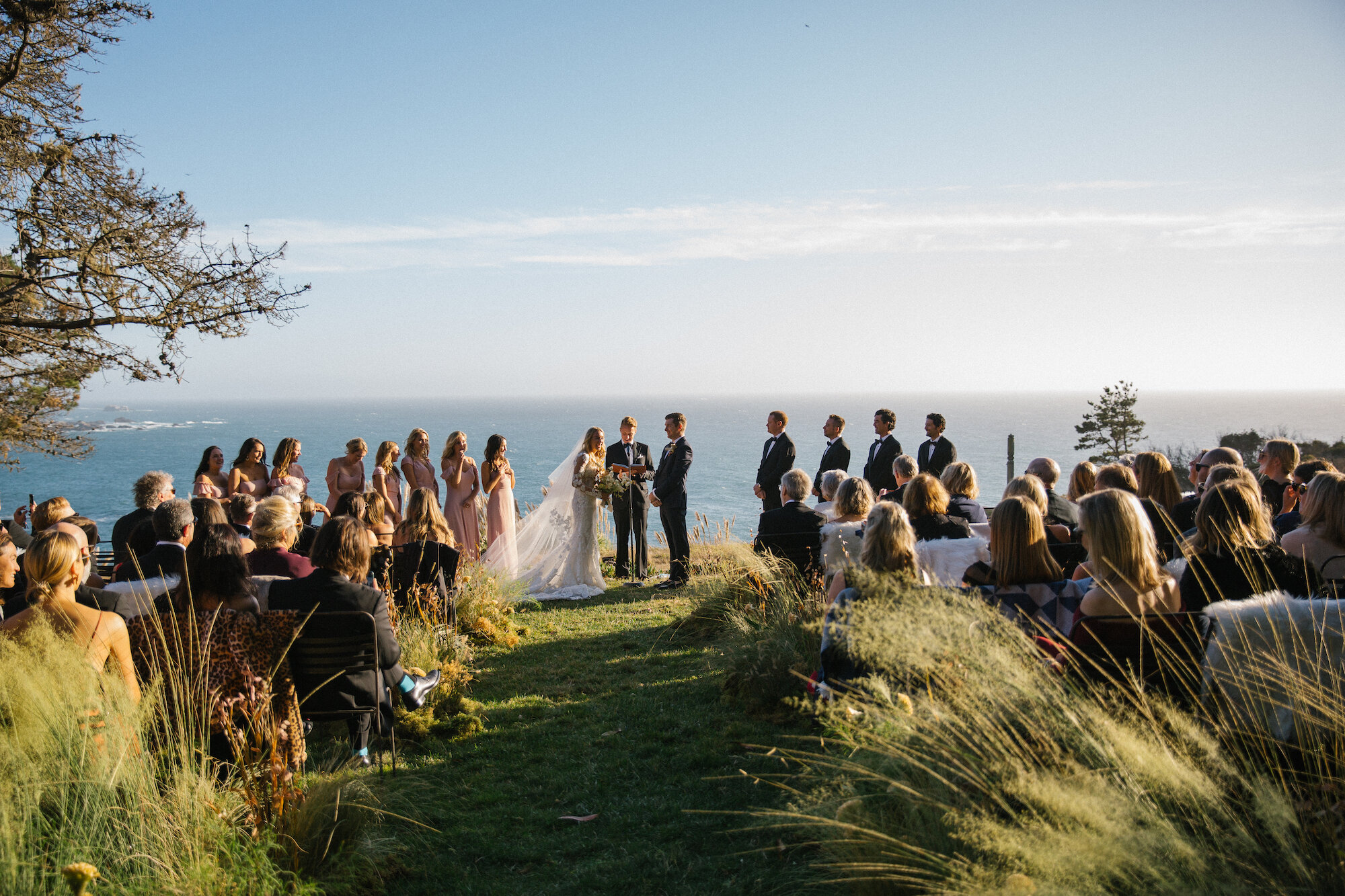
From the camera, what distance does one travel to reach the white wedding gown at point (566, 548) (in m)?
10.6

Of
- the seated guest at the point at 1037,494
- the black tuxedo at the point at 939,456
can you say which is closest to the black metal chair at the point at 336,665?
the seated guest at the point at 1037,494

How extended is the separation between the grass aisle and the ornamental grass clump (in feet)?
2.69

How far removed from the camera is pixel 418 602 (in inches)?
255

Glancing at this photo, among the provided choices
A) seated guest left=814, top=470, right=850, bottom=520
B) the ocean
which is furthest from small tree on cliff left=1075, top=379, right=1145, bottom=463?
seated guest left=814, top=470, right=850, bottom=520

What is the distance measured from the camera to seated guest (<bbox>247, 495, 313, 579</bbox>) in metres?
5.32

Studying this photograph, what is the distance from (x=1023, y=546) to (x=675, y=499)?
6948 mm

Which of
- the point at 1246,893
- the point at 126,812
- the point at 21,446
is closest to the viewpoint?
the point at 1246,893

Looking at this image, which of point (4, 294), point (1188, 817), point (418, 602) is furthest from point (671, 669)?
→ point (4, 294)

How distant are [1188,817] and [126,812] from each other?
10.7 ft

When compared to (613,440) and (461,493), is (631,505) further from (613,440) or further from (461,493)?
(613,440)

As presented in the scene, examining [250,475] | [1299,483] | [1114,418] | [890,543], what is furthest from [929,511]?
[1114,418]

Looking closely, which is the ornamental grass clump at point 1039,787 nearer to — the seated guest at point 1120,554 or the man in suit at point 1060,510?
the seated guest at point 1120,554

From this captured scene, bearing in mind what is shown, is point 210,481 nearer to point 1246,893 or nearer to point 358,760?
point 358,760

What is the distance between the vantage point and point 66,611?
3.49m
